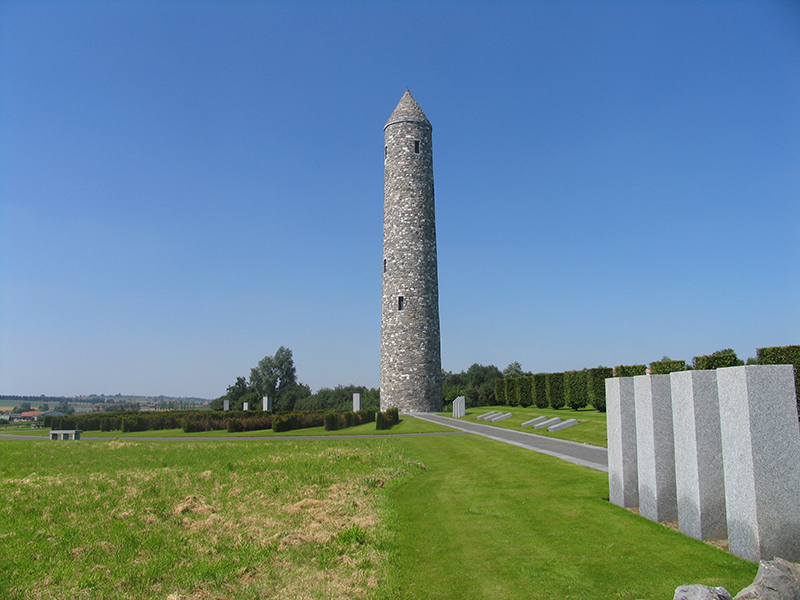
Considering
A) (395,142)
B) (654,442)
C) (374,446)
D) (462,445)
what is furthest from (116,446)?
(395,142)

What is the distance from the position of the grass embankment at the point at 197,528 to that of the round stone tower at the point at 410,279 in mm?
20255

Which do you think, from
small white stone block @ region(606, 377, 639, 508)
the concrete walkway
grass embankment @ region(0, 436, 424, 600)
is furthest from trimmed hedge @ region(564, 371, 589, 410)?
small white stone block @ region(606, 377, 639, 508)

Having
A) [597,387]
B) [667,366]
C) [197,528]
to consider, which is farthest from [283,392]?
[197,528]

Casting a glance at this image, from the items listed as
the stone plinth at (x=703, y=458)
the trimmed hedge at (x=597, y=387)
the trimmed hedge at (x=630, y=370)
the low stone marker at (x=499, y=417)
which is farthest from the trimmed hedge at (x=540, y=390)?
the stone plinth at (x=703, y=458)

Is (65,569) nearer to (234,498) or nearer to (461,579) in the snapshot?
(234,498)

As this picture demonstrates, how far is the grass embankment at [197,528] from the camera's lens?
5.53 metres

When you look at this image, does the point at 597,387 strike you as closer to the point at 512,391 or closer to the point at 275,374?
the point at 512,391

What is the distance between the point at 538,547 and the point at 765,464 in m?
2.66

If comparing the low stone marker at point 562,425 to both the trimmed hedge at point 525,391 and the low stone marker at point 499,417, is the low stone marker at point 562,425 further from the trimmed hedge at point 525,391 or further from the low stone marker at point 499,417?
the trimmed hedge at point 525,391

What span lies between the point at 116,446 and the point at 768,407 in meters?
19.2

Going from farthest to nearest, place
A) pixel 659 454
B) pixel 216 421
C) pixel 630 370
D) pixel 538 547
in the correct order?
pixel 216 421 → pixel 630 370 → pixel 659 454 → pixel 538 547

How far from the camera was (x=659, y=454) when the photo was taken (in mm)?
7195

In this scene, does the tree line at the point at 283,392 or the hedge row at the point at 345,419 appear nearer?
the hedge row at the point at 345,419

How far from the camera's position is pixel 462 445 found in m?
15.9
